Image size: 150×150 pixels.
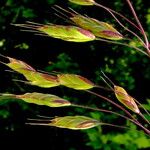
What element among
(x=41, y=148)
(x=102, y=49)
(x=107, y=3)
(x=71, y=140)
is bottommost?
(x=41, y=148)

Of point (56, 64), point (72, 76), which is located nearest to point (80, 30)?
point (72, 76)

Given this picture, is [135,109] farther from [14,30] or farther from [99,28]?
[14,30]

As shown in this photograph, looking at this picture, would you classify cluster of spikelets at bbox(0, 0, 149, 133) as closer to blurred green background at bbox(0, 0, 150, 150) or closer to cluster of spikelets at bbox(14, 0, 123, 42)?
cluster of spikelets at bbox(14, 0, 123, 42)

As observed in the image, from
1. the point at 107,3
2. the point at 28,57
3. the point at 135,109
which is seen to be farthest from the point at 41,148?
the point at 135,109

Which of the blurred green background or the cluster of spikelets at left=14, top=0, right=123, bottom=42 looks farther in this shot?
the blurred green background

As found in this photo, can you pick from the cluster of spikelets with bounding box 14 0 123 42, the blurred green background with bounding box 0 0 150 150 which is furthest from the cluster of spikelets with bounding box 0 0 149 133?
the blurred green background with bounding box 0 0 150 150

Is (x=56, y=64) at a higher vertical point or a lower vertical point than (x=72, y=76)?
lower

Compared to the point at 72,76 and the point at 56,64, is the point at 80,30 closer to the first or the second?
the point at 72,76

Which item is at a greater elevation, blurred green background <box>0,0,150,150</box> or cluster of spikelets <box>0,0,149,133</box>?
cluster of spikelets <box>0,0,149,133</box>
